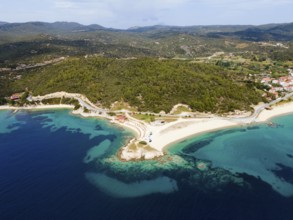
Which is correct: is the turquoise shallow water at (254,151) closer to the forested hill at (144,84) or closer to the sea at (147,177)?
the sea at (147,177)

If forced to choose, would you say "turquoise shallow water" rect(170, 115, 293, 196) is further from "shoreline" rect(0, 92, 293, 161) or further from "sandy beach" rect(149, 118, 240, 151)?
"shoreline" rect(0, 92, 293, 161)

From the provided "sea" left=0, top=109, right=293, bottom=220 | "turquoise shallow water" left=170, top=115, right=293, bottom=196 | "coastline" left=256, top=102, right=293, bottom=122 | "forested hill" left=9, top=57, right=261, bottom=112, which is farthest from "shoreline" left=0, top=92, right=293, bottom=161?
"forested hill" left=9, top=57, right=261, bottom=112

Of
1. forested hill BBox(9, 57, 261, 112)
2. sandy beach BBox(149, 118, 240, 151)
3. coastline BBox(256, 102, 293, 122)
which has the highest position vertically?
forested hill BBox(9, 57, 261, 112)

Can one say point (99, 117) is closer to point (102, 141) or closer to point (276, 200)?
point (102, 141)

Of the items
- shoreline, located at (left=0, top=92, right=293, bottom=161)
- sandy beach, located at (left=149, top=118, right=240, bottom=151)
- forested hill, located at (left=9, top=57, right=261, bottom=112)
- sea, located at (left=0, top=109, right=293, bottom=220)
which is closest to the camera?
sea, located at (left=0, top=109, right=293, bottom=220)

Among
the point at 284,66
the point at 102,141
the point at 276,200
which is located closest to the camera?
the point at 276,200

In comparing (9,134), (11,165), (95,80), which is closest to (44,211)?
(11,165)

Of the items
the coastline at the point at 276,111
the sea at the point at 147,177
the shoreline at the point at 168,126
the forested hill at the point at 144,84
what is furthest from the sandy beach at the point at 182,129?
the coastline at the point at 276,111
